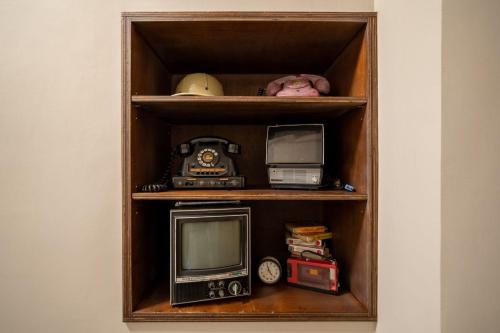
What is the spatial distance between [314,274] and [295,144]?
624mm

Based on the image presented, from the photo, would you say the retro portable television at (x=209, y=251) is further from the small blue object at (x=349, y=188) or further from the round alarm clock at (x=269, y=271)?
the small blue object at (x=349, y=188)

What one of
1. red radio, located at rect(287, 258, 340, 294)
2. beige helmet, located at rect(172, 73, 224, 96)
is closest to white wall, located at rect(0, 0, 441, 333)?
red radio, located at rect(287, 258, 340, 294)

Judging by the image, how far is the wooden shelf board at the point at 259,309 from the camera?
3.62ft

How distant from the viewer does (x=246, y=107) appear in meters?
1.19

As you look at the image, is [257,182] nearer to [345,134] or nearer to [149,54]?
[345,134]

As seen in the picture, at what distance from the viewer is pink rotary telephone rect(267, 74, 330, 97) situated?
1.30 metres

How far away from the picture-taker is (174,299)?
1.13 metres

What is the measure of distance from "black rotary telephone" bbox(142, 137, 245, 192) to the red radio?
18.9 inches
